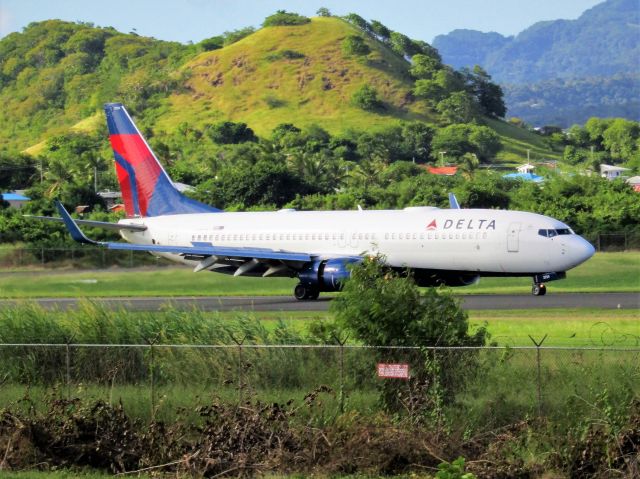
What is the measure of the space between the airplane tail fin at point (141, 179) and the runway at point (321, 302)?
655 cm

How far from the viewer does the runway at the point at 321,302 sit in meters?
41.6

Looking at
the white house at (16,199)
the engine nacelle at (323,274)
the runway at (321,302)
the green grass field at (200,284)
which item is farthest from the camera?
the white house at (16,199)

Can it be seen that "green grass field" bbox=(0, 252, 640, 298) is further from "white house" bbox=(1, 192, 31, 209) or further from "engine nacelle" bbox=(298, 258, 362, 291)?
"white house" bbox=(1, 192, 31, 209)

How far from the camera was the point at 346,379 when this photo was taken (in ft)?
71.8

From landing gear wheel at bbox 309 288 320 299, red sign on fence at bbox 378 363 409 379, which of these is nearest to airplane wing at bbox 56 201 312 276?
landing gear wheel at bbox 309 288 320 299

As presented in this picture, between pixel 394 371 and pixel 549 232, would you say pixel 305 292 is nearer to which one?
pixel 549 232

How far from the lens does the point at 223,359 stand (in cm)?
2398

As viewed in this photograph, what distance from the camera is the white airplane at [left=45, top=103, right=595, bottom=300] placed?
43281 mm

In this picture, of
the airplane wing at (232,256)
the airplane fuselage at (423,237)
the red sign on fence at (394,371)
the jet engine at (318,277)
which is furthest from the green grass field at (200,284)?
the red sign on fence at (394,371)

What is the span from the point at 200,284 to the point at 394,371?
32.9m

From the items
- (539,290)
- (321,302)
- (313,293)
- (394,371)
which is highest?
(394,371)

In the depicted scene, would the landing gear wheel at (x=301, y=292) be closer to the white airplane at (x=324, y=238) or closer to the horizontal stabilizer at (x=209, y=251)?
the white airplane at (x=324, y=238)

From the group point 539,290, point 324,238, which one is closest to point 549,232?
point 539,290

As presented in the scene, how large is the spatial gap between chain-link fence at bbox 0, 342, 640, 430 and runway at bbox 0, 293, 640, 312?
49.1ft
